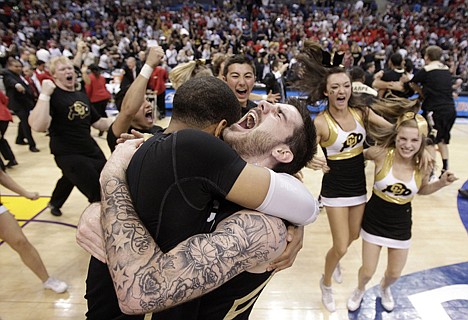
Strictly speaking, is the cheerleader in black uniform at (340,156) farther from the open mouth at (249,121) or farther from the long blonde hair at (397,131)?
the open mouth at (249,121)

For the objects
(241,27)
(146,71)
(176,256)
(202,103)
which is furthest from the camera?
(241,27)

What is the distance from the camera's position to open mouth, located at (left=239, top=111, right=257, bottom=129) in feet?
4.59

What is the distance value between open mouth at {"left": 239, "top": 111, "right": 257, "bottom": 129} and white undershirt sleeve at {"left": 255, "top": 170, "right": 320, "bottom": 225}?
28cm

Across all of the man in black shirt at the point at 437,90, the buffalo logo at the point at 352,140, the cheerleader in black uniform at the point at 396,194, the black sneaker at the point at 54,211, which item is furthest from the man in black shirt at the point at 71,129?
the man in black shirt at the point at 437,90

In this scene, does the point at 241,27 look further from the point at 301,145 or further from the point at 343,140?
the point at 301,145

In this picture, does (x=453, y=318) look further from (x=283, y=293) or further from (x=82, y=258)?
(x=82, y=258)

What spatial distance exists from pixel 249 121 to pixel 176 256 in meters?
0.60

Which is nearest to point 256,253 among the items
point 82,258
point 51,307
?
point 51,307

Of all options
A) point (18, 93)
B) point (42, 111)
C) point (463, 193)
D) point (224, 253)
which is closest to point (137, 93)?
point (42, 111)

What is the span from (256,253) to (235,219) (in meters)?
0.12

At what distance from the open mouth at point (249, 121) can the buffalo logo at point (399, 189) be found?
5.85 ft

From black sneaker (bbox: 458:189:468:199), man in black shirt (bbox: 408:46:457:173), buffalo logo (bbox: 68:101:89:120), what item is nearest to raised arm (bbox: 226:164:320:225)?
buffalo logo (bbox: 68:101:89:120)

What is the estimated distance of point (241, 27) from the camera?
17906 millimetres

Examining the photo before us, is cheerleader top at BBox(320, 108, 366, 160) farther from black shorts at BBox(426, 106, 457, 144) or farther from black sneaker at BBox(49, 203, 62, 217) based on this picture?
black sneaker at BBox(49, 203, 62, 217)
